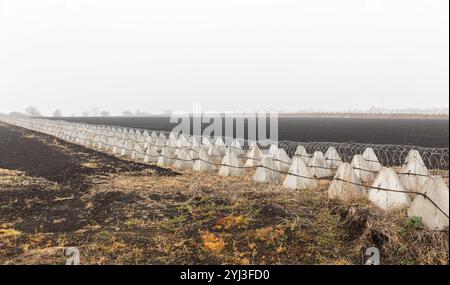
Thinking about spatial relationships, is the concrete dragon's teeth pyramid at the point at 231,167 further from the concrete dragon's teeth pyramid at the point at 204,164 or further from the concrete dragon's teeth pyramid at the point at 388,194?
the concrete dragon's teeth pyramid at the point at 388,194

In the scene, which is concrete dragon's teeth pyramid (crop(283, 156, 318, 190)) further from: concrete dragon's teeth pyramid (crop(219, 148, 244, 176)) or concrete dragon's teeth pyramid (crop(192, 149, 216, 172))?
concrete dragon's teeth pyramid (crop(192, 149, 216, 172))

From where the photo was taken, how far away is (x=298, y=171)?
12820 millimetres

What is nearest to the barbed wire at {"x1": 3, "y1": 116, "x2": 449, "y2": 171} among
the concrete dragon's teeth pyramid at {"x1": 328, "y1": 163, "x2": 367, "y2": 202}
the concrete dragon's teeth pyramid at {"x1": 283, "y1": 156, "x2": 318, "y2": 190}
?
the concrete dragon's teeth pyramid at {"x1": 328, "y1": 163, "x2": 367, "y2": 202}

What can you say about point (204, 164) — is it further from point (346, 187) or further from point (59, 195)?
point (346, 187)

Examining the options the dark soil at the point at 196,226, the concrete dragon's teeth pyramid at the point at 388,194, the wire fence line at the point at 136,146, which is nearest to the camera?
the dark soil at the point at 196,226

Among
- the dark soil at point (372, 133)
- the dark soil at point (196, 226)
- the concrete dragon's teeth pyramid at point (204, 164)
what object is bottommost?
the dark soil at point (196, 226)

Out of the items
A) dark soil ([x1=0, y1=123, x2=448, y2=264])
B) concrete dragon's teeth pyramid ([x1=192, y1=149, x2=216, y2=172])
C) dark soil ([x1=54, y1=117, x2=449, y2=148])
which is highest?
dark soil ([x1=54, y1=117, x2=449, y2=148])

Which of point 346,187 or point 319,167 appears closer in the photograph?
point 346,187

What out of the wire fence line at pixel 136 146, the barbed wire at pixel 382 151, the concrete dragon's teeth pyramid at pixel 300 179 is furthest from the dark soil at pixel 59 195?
the concrete dragon's teeth pyramid at pixel 300 179

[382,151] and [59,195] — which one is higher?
[382,151]

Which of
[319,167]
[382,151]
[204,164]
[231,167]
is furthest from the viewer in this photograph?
[382,151]

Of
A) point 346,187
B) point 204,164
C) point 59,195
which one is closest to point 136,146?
point 204,164

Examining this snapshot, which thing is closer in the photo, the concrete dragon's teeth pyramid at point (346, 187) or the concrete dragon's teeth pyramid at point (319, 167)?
the concrete dragon's teeth pyramid at point (346, 187)
